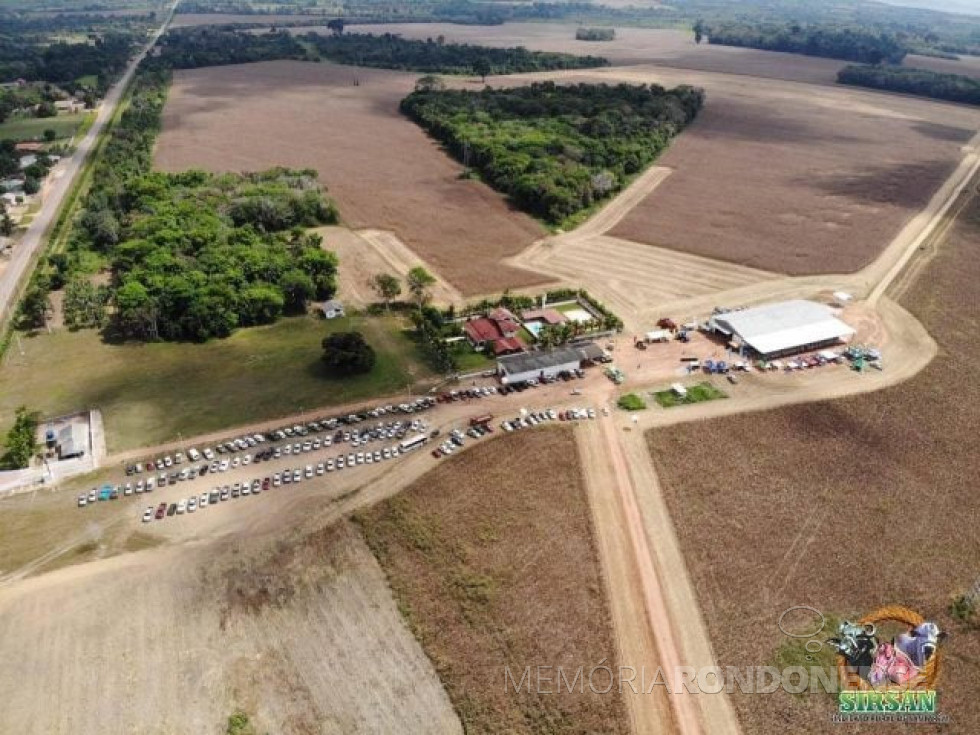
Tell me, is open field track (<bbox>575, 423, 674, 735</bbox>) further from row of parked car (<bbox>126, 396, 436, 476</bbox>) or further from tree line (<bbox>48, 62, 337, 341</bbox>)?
tree line (<bbox>48, 62, 337, 341</bbox>)

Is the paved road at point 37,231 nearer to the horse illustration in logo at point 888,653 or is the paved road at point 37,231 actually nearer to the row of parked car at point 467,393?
the row of parked car at point 467,393

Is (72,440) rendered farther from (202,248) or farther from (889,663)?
(889,663)

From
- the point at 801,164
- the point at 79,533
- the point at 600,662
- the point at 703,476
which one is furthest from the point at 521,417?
the point at 801,164

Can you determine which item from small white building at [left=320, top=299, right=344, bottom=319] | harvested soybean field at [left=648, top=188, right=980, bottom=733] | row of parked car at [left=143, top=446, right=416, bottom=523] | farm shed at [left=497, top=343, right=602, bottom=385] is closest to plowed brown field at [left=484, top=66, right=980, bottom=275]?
harvested soybean field at [left=648, top=188, right=980, bottom=733]

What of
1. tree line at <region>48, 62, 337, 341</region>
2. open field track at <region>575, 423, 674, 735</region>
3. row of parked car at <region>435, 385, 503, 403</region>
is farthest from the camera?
tree line at <region>48, 62, 337, 341</region>

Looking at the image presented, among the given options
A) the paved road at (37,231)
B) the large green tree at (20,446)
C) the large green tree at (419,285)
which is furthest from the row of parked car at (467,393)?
the paved road at (37,231)

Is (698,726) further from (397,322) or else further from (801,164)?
(801,164)

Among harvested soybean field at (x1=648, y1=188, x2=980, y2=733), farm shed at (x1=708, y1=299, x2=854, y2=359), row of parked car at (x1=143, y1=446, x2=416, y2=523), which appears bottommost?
harvested soybean field at (x1=648, y1=188, x2=980, y2=733)
